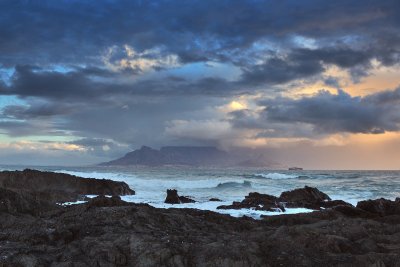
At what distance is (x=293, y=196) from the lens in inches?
1207

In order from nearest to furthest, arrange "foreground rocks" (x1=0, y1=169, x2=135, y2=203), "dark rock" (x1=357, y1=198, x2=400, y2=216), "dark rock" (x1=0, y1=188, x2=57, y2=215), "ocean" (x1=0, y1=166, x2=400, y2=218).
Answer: "dark rock" (x1=0, y1=188, x2=57, y2=215), "dark rock" (x1=357, y1=198, x2=400, y2=216), "ocean" (x1=0, y1=166, x2=400, y2=218), "foreground rocks" (x1=0, y1=169, x2=135, y2=203)

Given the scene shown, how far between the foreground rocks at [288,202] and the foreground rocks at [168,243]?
13345 mm

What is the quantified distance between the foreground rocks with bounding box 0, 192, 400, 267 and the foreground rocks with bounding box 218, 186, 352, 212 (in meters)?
13.3

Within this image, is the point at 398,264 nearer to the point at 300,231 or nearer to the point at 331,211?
the point at 300,231

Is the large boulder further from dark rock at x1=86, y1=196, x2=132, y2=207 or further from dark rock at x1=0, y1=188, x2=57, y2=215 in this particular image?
dark rock at x1=0, y1=188, x2=57, y2=215

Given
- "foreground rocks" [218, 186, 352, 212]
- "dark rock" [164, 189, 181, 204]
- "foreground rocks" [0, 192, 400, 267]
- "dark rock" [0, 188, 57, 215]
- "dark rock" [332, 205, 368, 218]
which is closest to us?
"foreground rocks" [0, 192, 400, 267]

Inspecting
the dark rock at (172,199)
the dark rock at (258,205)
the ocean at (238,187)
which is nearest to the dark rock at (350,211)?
the ocean at (238,187)

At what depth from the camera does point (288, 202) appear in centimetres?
2689

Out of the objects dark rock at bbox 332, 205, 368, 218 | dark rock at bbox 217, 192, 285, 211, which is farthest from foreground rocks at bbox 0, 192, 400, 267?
dark rock at bbox 217, 192, 285, 211

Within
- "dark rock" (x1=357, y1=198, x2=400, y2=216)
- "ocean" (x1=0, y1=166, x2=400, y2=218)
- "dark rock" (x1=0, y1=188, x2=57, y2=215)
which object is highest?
"dark rock" (x1=0, y1=188, x2=57, y2=215)

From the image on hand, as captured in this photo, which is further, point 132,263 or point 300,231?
point 300,231

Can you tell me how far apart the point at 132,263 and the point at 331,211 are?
1012 centimetres

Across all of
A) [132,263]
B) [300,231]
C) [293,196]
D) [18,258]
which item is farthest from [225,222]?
[293,196]

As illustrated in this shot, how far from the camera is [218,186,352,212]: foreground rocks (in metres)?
23.2
